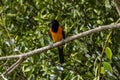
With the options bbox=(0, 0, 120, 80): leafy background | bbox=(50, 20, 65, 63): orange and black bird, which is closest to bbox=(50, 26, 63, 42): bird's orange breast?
bbox=(50, 20, 65, 63): orange and black bird

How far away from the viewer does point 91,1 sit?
3600 millimetres

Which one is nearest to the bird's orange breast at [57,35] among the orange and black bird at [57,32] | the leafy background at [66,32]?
the orange and black bird at [57,32]

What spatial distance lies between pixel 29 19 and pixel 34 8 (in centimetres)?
14

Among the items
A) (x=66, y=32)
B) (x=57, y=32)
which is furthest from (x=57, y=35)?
(x=66, y=32)

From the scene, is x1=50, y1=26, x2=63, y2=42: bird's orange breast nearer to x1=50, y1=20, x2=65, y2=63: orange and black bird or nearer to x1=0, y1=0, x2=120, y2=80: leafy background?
x1=50, y1=20, x2=65, y2=63: orange and black bird

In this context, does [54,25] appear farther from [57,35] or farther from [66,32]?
[66,32]

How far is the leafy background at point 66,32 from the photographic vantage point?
12.1 ft

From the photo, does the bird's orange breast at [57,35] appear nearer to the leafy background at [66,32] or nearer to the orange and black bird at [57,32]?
the orange and black bird at [57,32]

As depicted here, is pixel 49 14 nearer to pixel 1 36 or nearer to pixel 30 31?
pixel 30 31

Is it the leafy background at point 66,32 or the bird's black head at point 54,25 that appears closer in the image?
the bird's black head at point 54,25

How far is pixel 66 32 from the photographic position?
3744mm

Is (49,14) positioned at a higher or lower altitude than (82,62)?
higher

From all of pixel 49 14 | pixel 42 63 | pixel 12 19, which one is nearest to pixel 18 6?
pixel 12 19

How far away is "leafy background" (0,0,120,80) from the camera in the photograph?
3.69 m
